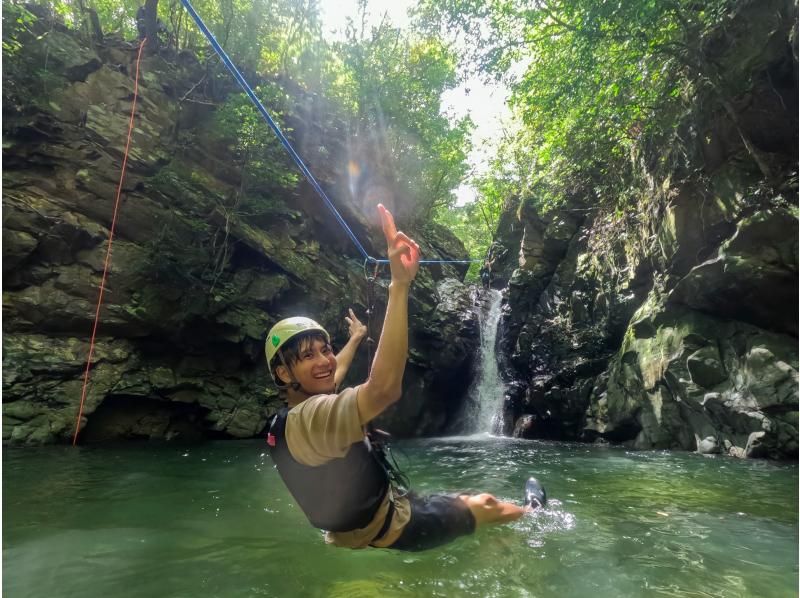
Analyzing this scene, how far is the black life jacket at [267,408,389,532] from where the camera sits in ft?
8.38

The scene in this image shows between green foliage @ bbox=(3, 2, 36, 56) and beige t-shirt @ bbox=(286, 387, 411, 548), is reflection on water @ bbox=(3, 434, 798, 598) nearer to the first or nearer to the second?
beige t-shirt @ bbox=(286, 387, 411, 548)

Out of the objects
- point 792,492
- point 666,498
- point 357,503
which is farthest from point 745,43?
point 357,503

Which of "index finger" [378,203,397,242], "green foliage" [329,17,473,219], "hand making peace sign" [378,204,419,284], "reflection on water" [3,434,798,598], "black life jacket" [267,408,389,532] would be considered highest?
"green foliage" [329,17,473,219]

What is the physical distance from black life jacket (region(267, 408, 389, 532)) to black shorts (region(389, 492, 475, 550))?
420 mm

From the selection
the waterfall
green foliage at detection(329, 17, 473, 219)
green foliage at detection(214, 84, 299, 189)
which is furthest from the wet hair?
green foliage at detection(329, 17, 473, 219)

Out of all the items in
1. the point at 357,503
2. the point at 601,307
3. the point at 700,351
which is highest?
the point at 601,307

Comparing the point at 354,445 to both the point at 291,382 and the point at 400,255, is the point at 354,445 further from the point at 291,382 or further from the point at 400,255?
the point at 400,255

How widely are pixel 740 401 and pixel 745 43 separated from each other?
6.90 m

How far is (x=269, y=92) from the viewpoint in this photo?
47.6ft

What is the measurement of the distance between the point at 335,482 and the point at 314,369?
651 mm

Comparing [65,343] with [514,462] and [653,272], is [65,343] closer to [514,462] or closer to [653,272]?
[514,462]

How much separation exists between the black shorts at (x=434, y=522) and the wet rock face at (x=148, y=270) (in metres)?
10.3

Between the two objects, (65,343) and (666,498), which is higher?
(65,343)

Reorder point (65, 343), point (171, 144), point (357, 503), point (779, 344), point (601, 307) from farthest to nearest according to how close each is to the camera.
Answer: point (171, 144) < point (601, 307) < point (65, 343) < point (779, 344) < point (357, 503)
